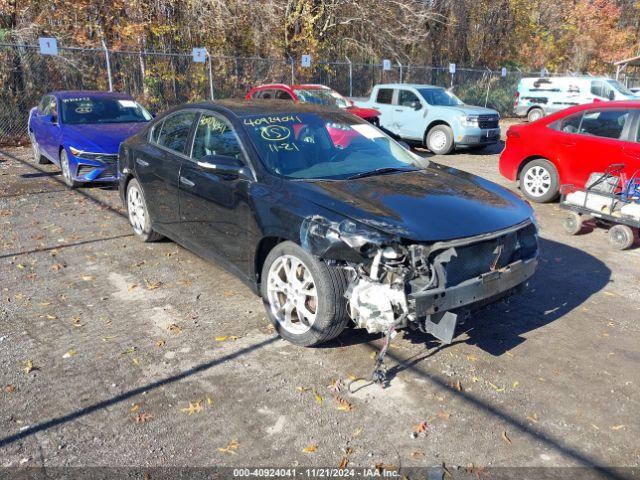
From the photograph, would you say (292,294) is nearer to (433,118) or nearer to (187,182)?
(187,182)

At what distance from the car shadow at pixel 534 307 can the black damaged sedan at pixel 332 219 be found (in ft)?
1.59

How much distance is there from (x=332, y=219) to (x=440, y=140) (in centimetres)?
1126

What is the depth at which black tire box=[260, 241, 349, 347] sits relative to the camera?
12.0 ft

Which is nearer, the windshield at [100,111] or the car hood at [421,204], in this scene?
the car hood at [421,204]

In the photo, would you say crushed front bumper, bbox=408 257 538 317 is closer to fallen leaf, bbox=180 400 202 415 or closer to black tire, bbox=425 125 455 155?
fallen leaf, bbox=180 400 202 415

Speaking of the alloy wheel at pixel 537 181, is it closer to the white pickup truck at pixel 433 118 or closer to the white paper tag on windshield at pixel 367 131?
the white paper tag on windshield at pixel 367 131

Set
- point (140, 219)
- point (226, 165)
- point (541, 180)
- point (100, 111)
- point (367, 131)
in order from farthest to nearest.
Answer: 1. point (100, 111)
2. point (541, 180)
3. point (140, 219)
4. point (367, 131)
5. point (226, 165)

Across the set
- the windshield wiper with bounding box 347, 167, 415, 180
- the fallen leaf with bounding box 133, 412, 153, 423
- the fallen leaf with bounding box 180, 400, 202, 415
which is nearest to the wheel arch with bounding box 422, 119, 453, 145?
the windshield wiper with bounding box 347, 167, 415, 180

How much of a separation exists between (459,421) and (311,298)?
1.30 metres

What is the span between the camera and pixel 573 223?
23.4 feet

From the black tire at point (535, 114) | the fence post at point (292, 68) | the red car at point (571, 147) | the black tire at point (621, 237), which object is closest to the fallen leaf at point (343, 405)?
the black tire at point (621, 237)

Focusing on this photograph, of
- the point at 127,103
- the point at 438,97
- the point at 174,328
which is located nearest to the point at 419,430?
the point at 174,328

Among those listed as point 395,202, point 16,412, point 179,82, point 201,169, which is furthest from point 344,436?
point 179,82

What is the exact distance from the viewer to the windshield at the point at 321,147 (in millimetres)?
4371
